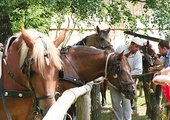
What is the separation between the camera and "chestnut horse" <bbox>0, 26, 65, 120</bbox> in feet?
11.3

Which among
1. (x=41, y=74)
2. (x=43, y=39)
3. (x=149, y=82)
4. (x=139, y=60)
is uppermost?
(x=43, y=39)

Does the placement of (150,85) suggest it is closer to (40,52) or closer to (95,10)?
(95,10)

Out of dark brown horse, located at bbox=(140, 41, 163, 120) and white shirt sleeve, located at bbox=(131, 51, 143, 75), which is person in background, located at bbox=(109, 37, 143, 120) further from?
dark brown horse, located at bbox=(140, 41, 163, 120)

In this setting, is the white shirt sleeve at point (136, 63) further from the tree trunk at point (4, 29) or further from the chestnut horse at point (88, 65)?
the tree trunk at point (4, 29)

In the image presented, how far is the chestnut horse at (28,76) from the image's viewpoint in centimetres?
344

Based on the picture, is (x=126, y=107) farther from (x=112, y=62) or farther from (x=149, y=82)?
(x=149, y=82)

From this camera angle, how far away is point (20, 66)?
12.0ft

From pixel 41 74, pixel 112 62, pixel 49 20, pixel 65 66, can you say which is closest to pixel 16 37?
pixel 41 74

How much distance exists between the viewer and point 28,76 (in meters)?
3.54

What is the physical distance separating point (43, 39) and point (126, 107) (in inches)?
139

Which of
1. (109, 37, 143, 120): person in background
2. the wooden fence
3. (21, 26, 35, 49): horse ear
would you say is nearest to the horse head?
(109, 37, 143, 120): person in background

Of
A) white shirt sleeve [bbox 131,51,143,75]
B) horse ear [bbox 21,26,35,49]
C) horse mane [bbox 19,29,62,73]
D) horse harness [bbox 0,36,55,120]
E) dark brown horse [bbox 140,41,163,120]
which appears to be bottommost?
dark brown horse [bbox 140,41,163,120]

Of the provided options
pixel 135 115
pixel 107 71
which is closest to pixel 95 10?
pixel 107 71

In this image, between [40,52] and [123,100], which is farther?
[123,100]
